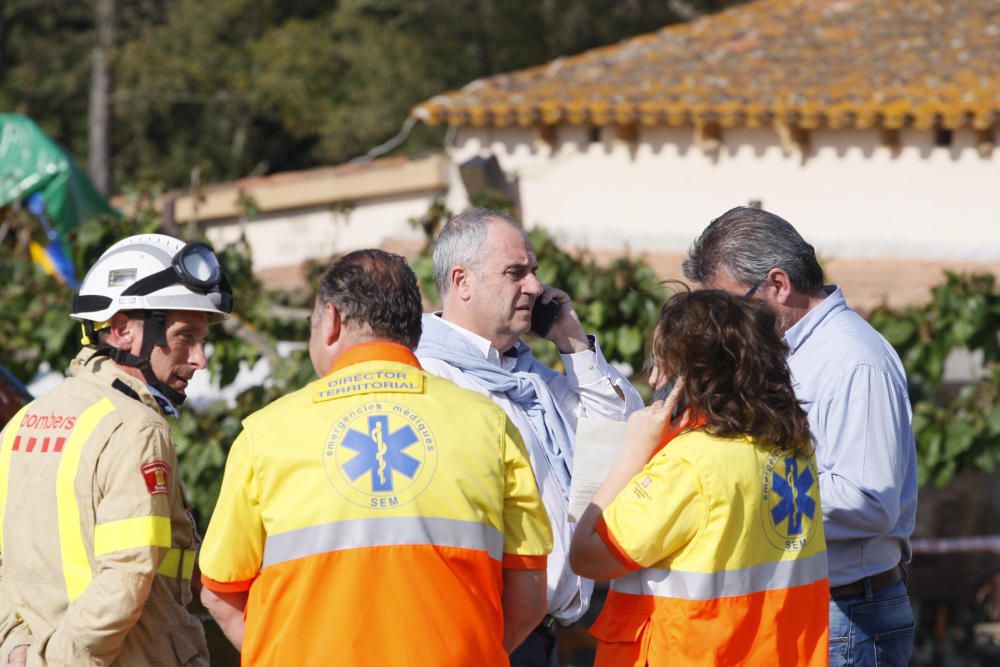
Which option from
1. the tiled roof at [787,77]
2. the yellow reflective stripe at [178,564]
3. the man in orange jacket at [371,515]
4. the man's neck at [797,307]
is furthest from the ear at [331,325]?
the tiled roof at [787,77]

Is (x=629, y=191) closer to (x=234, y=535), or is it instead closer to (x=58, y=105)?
(x=234, y=535)

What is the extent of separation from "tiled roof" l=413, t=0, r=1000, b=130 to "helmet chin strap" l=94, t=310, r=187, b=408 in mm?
8962

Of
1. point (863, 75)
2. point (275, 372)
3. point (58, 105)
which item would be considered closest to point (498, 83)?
point (863, 75)

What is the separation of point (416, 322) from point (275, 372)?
414 cm

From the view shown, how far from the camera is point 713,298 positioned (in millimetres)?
3104

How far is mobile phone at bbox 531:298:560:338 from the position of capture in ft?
13.0

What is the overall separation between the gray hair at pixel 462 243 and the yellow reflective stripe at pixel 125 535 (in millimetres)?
1164

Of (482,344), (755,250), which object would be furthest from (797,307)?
(482,344)

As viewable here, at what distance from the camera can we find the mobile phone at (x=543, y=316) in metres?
3.95

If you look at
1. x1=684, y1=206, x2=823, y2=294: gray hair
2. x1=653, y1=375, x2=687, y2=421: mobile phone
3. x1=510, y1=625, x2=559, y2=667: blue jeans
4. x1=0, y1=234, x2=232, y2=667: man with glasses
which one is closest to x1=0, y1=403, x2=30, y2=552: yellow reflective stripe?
x1=0, y1=234, x2=232, y2=667: man with glasses

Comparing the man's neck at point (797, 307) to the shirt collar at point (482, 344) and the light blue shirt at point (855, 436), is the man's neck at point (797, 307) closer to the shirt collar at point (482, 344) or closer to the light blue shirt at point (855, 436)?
the light blue shirt at point (855, 436)

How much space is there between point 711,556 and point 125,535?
1.25m

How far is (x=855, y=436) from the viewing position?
137 inches

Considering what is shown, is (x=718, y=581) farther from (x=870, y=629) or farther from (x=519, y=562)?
(x=870, y=629)
